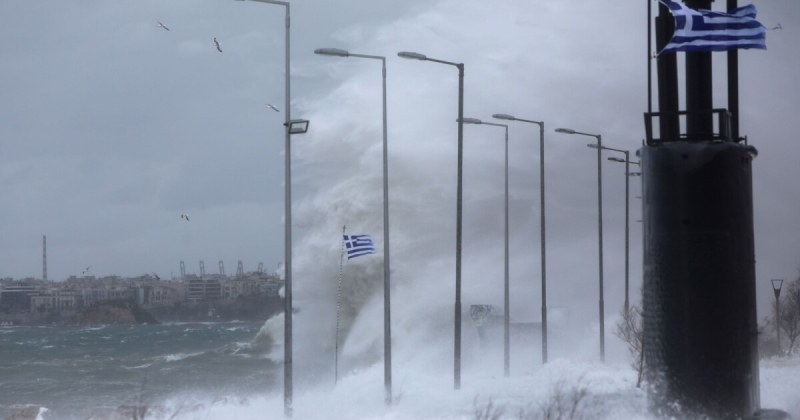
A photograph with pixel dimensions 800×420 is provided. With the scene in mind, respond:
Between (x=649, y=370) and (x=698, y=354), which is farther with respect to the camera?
(x=649, y=370)

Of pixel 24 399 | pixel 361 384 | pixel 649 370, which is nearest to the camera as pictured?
pixel 649 370

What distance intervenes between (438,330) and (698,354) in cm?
4731

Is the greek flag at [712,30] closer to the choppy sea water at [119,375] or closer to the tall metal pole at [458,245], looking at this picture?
the tall metal pole at [458,245]

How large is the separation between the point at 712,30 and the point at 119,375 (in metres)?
65.7

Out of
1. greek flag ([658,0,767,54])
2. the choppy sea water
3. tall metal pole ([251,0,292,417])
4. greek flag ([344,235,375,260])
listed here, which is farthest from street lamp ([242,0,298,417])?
the choppy sea water

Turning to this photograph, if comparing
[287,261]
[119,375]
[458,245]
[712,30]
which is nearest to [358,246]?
[458,245]

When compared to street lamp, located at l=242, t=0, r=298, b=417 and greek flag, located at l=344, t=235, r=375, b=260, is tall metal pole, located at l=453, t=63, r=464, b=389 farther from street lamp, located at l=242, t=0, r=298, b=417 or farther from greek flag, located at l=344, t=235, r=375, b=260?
street lamp, located at l=242, t=0, r=298, b=417

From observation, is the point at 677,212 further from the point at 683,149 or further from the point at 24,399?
the point at 24,399

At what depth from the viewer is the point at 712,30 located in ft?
49.1

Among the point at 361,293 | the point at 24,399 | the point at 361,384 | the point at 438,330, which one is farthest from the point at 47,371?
the point at 361,384

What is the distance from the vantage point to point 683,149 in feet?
47.3

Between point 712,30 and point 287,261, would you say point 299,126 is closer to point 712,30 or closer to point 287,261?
point 287,261

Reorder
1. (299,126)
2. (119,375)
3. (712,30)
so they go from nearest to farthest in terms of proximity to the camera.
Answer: (712,30)
(299,126)
(119,375)

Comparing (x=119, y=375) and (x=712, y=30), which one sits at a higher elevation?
(x=712, y=30)
